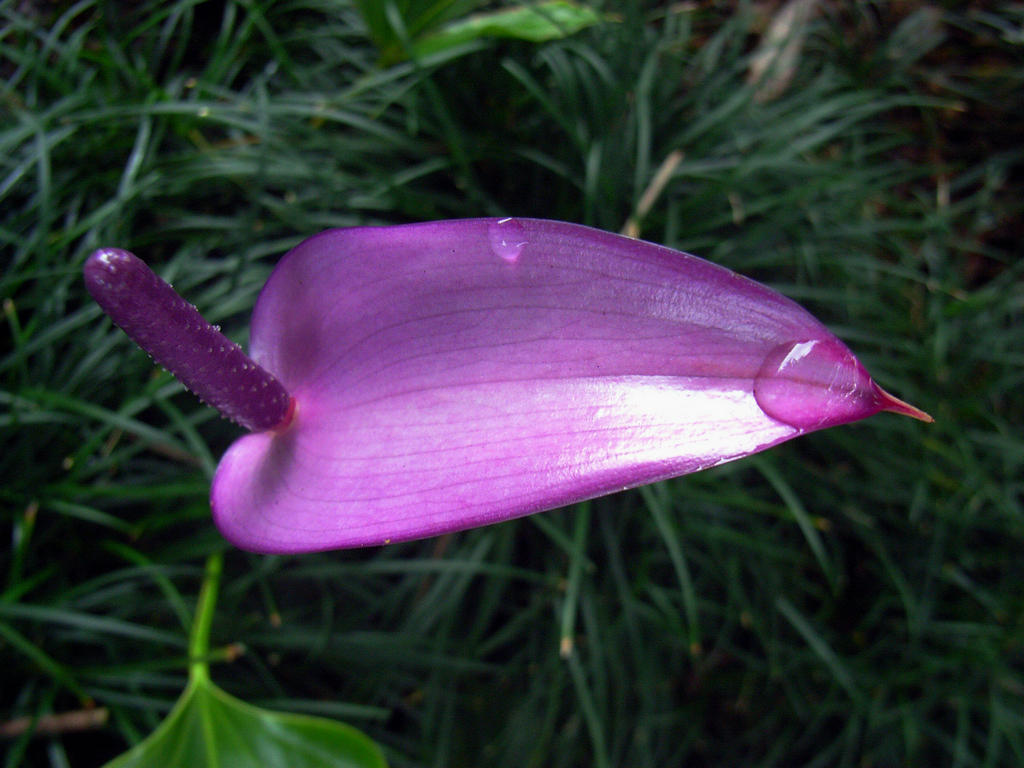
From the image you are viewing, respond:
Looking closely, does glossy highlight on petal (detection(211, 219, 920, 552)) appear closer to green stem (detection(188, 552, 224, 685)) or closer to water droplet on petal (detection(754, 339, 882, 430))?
water droplet on petal (detection(754, 339, 882, 430))

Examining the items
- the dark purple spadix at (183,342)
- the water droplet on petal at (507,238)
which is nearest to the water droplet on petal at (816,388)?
the water droplet on petal at (507,238)

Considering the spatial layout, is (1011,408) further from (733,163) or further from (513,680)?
(513,680)

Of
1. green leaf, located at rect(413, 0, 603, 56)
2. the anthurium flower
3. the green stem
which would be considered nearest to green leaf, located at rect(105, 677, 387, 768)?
the green stem

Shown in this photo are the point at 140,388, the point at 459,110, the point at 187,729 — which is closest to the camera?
the point at 187,729

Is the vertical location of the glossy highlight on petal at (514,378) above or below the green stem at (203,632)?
above

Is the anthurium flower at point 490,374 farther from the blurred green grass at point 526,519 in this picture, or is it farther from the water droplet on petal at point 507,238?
the blurred green grass at point 526,519

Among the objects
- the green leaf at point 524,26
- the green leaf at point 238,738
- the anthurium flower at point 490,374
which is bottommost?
the green leaf at point 238,738

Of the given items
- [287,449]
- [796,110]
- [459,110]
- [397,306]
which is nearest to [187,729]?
[287,449]

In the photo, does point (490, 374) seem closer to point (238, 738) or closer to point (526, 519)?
point (238, 738)
